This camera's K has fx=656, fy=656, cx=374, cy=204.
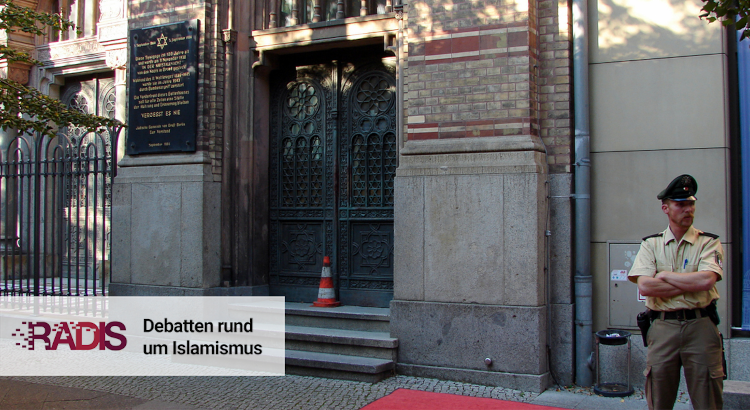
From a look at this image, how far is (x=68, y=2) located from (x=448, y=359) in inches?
373

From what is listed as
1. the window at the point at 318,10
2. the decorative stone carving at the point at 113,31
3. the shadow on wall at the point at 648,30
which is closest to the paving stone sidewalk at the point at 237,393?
the shadow on wall at the point at 648,30

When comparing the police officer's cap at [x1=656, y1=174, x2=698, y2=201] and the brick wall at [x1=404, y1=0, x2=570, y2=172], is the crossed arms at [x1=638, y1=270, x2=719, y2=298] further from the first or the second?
the brick wall at [x1=404, y1=0, x2=570, y2=172]

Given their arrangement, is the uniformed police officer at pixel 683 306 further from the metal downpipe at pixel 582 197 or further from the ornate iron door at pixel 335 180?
the ornate iron door at pixel 335 180

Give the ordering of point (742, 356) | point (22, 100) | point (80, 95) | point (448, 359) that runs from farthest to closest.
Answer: point (80, 95)
point (22, 100)
point (448, 359)
point (742, 356)

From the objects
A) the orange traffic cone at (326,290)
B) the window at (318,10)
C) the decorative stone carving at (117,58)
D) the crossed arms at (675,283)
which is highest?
the window at (318,10)

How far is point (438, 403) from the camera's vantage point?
6086 millimetres

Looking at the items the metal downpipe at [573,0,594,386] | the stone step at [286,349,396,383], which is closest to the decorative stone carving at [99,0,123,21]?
the stone step at [286,349,396,383]

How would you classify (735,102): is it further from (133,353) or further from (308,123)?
(133,353)

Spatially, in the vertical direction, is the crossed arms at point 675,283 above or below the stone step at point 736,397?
above

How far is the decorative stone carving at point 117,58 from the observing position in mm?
10508

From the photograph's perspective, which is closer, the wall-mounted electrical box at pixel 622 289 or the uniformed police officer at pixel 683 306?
the uniformed police officer at pixel 683 306

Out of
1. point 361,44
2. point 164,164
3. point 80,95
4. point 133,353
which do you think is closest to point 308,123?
point 361,44

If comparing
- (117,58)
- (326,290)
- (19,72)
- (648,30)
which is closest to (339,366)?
(326,290)

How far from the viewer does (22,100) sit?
26.1ft
